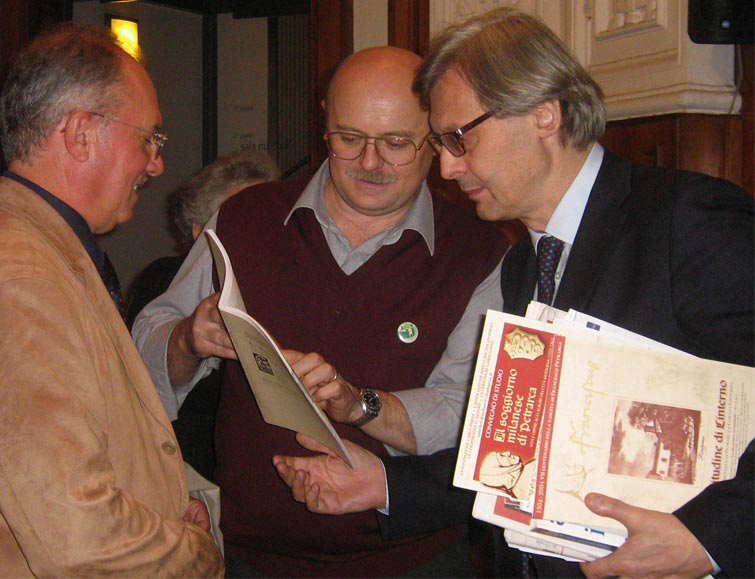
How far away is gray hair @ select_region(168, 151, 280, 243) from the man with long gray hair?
1.50m

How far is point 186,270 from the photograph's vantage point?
7.09ft

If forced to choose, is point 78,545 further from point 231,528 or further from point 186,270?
point 186,270

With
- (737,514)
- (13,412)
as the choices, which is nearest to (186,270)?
(13,412)

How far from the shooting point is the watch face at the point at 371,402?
5.83ft

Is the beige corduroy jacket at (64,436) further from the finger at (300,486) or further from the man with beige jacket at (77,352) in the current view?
the finger at (300,486)

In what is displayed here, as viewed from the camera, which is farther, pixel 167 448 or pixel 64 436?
pixel 167 448

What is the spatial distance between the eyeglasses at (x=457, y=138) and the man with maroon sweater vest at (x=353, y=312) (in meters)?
0.33

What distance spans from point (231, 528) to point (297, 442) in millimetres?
283

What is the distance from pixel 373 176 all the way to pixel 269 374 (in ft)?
2.37

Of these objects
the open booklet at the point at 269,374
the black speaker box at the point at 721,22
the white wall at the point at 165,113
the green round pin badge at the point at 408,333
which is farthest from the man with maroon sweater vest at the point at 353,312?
the white wall at the point at 165,113

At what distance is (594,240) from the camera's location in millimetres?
1491

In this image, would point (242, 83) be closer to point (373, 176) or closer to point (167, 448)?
point (373, 176)

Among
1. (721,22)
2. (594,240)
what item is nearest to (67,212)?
(594,240)

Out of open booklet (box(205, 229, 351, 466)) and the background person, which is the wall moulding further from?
open booklet (box(205, 229, 351, 466))
